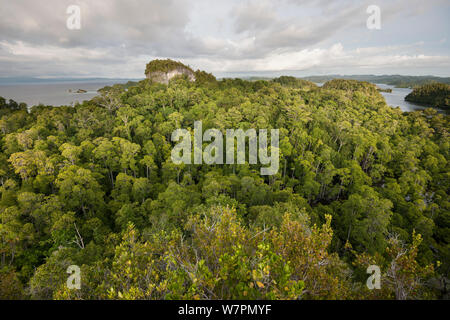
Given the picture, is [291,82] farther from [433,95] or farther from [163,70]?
[163,70]

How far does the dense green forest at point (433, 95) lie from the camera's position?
329ft

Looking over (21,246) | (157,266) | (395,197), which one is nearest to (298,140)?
(395,197)

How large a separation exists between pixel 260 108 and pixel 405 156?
40833mm

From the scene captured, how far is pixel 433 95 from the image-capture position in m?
108

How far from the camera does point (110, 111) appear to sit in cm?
6144
